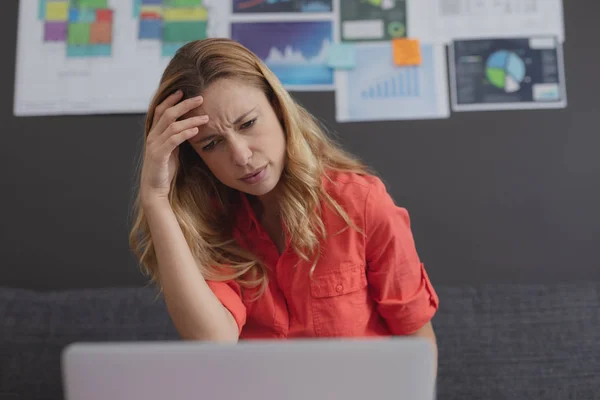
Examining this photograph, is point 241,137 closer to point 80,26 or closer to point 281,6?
point 281,6

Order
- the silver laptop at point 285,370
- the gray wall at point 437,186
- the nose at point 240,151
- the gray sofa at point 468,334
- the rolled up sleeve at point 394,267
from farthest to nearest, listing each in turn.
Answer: the gray wall at point 437,186 < the gray sofa at point 468,334 < the rolled up sleeve at point 394,267 < the nose at point 240,151 < the silver laptop at point 285,370

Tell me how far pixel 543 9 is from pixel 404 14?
0.42 m

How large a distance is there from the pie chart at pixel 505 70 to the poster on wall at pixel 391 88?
0.14m

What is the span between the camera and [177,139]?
1.06 meters

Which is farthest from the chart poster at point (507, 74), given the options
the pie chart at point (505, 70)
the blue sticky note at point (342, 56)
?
the blue sticky note at point (342, 56)

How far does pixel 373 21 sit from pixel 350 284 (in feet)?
3.01

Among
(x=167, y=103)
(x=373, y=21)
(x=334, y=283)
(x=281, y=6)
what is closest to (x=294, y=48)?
(x=281, y=6)

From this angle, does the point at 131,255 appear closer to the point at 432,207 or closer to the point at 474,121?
the point at 432,207

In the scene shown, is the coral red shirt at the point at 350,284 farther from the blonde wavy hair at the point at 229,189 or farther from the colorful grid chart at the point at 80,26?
the colorful grid chart at the point at 80,26

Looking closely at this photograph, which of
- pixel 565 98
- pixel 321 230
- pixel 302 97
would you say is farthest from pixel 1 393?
pixel 565 98

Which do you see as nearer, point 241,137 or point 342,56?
point 241,137

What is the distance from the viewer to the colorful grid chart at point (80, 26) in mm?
1742

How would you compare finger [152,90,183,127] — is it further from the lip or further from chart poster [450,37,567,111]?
chart poster [450,37,567,111]

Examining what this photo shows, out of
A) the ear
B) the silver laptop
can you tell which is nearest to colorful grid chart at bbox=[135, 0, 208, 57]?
the ear
